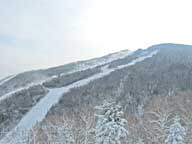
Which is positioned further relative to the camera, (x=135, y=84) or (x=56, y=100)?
(x=56, y=100)

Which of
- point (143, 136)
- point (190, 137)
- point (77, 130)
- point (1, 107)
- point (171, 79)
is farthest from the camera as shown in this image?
point (1, 107)

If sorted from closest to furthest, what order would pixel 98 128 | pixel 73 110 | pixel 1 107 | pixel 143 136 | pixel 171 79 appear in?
1. pixel 98 128
2. pixel 143 136
3. pixel 73 110
4. pixel 171 79
5. pixel 1 107

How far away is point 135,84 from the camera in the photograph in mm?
145625

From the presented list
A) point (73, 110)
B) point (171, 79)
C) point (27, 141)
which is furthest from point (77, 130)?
point (171, 79)

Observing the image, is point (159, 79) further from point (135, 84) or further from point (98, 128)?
point (98, 128)

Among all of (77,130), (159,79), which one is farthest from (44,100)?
(77,130)

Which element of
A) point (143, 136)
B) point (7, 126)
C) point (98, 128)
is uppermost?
point (98, 128)

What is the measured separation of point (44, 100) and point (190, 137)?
12192 cm

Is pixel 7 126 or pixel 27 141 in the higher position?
pixel 27 141

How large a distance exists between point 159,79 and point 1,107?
55738 mm

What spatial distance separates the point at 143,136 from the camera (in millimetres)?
58281

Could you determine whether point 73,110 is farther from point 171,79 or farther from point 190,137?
point 190,137

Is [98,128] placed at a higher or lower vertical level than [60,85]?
higher

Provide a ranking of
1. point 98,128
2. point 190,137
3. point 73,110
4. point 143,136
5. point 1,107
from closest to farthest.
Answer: point 98,128
point 190,137
point 143,136
point 73,110
point 1,107
